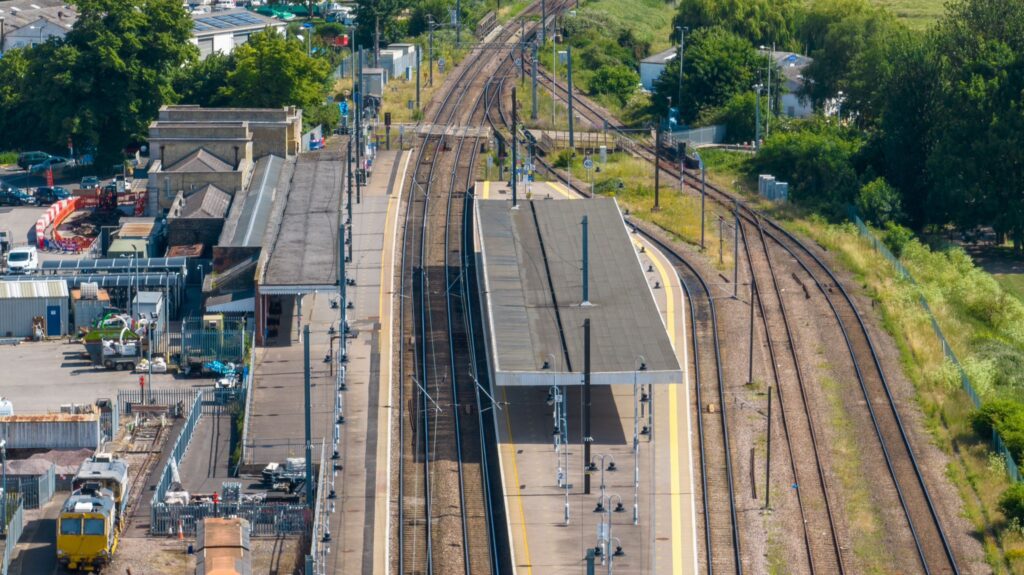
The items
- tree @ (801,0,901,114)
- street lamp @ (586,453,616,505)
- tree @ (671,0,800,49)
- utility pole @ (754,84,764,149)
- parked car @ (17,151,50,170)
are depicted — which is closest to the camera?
street lamp @ (586,453,616,505)

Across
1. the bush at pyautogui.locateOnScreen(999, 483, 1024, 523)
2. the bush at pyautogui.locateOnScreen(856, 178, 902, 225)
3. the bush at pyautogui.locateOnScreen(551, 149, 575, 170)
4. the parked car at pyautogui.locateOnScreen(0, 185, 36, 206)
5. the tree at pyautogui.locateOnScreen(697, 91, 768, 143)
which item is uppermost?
the tree at pyautogui.locateOnScreen(697, 91, 768, 143)

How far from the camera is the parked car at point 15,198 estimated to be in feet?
260

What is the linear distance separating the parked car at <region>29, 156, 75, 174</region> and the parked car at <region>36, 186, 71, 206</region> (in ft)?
20.4

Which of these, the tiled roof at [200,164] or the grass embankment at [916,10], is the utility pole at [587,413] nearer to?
the tiled roof at [200,164]

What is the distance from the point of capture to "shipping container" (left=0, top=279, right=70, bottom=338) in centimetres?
6244

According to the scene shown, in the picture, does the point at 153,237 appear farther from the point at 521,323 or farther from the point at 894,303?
the point at 894,303

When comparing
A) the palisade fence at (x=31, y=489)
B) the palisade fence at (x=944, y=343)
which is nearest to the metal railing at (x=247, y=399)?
the palisade fence at (x=31, y=489)

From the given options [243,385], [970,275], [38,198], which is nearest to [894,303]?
[970,275]

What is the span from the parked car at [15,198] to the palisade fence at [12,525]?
3613 centimetres

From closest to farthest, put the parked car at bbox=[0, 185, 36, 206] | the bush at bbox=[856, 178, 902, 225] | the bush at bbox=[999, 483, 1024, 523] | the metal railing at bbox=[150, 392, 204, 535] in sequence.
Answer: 1. the bush at bbox=[999, 483, 1024, 523]
2. the metal railing at bbox=[150, 392, 204, 535]
3. the bush at bbox=[856, 178, 902, 225]
4. the parked car at bbox=[0, 185, 36, 206]

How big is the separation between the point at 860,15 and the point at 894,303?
40096 millimetres

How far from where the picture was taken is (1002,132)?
72000 mm

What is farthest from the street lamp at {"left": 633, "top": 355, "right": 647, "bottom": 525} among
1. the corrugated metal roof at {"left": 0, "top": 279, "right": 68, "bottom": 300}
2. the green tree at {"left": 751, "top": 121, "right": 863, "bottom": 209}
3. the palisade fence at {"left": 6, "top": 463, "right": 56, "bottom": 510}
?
the green tree at {"left": 751, "top": 121, "right": 863, "bottom": 209}

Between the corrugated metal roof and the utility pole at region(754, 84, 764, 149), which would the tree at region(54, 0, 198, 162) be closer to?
the corrugated metal roof
